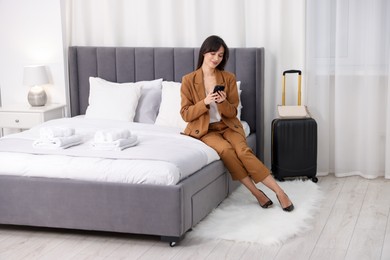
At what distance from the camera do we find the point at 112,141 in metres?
4.18

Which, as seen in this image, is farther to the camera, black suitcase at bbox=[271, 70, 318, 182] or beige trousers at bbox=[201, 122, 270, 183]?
black suitcase at bbox=[271, 70, 318, 182]

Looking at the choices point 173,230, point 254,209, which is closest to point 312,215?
point 254,209

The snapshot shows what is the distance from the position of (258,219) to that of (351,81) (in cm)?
168

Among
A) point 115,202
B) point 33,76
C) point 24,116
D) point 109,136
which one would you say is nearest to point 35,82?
point 33,76

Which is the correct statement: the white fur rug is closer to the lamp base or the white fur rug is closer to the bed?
the bed

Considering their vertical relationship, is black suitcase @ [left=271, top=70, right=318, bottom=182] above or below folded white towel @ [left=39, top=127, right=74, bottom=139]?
below

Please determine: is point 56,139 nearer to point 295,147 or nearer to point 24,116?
point 24,116

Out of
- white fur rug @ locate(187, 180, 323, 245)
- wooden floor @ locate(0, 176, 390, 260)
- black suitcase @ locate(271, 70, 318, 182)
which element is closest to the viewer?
wooden floor @ locate(0, 176, 390, 260)

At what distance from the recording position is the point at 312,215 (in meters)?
4.37

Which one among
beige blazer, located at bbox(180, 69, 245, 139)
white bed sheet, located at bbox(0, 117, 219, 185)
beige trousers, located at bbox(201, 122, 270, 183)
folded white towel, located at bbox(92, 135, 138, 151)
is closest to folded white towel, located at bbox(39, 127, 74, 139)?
white bed sheet, located at bbox(0, 117, 219, 185)

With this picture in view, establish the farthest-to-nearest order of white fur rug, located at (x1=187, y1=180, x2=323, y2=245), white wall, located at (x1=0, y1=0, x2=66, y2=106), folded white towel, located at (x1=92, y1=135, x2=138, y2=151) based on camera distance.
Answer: white wall, located at (x1=0, y1=0, x2=66, y2=106)
folded white towel, located at (x1=92, y1=135, x2=138, y2=151)
white fur rug, located at (x1=187, y1=180, x2=323, y2=245)

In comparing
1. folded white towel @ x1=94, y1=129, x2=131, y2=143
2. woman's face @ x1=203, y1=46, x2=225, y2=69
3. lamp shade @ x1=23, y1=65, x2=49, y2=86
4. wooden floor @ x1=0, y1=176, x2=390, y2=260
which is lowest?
wooden floor @ x1=0, y1=176, x2=390, y2=260

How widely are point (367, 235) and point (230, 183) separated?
3.81 ft

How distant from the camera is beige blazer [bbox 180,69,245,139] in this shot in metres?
4.61
